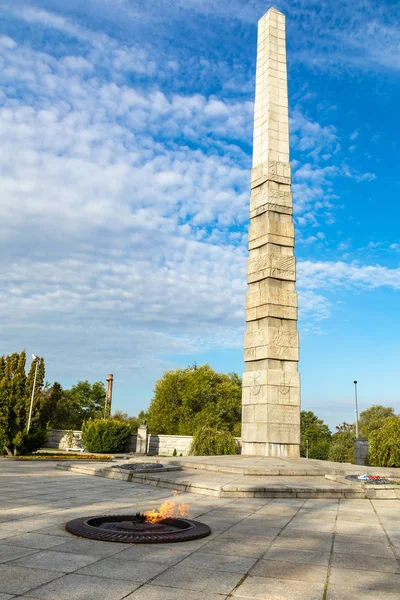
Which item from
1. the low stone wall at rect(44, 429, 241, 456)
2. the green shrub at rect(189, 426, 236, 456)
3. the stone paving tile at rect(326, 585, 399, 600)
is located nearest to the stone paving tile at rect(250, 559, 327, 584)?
the stone paving tile at rect(326, 585, 399, 600)

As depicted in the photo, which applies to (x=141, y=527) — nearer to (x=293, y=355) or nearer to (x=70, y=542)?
(x=70, y=542)

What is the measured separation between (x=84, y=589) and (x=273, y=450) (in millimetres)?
15303

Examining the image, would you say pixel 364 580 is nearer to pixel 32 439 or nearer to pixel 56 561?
pixel 56 561

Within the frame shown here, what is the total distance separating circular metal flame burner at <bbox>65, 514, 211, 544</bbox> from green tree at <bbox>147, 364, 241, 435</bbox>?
1700 inches

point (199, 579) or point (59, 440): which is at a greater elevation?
point (59, 440)

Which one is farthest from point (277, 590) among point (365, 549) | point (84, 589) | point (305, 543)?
point (365, 549)

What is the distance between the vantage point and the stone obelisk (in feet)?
62.5

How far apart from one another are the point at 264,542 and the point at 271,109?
19815 millimetres

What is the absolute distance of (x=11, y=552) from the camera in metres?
5.20

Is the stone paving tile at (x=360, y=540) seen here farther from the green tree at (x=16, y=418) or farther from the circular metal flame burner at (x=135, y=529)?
the green tree at (x=16, y=418)

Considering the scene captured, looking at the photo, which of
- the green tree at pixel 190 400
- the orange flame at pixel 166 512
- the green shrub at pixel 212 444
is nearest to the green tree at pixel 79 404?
the green tree at pixel 190 400

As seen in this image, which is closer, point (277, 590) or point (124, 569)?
point (277, 590)

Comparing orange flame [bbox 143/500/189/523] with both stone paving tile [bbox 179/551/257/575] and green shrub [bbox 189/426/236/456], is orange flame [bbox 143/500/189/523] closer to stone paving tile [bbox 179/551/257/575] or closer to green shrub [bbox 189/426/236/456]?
stone paving tile [bbox 179/551/257/575]

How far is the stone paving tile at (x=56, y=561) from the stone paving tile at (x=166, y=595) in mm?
886
